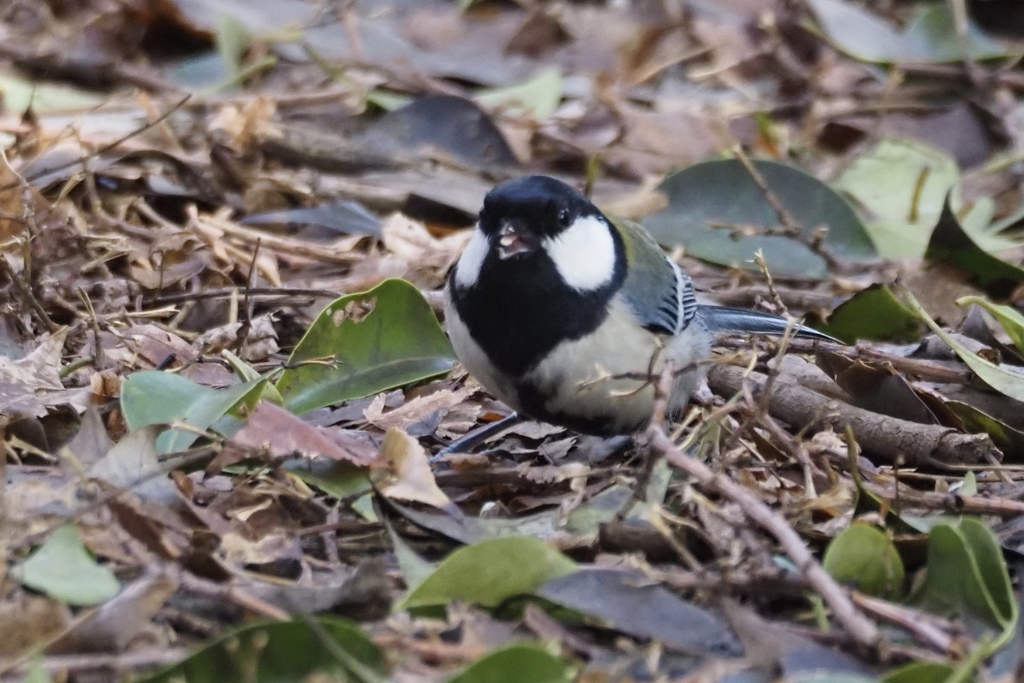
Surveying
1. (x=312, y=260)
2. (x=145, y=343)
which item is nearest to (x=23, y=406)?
(x=145, y=343)

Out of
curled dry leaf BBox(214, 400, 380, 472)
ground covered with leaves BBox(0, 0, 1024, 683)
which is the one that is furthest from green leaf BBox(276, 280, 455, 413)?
curled dry leaf BBox(214, 400, 380, 472)

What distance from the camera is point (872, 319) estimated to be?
12.4ft

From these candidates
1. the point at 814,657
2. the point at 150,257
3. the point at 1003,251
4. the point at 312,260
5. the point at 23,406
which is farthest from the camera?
the point at 1003,251

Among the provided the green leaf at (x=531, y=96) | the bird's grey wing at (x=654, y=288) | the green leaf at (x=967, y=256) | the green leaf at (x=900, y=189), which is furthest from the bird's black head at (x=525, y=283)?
the green leaf at (x=531, y=96)

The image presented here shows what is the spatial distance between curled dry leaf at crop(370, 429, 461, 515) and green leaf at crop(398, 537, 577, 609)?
1.13 feet

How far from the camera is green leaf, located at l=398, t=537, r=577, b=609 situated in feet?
7.18

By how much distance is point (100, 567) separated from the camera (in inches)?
87.0

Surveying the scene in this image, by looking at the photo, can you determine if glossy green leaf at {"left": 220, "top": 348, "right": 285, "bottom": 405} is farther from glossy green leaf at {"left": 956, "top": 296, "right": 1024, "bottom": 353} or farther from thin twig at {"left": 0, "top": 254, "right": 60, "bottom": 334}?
glossy green leaf at {"left": 956, "top": 296, "right": 1024, "bottom": 353}

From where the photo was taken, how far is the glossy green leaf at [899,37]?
5.79m

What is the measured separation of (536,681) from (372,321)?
4.69 ft

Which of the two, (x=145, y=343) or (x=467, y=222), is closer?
(x=145, y=343)

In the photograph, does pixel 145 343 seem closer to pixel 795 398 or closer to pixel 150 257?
pixel 150 257

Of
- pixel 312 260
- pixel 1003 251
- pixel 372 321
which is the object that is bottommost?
pixel 1003 251

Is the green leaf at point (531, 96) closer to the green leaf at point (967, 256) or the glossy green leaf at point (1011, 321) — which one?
the green leaf at point (967, 256)
